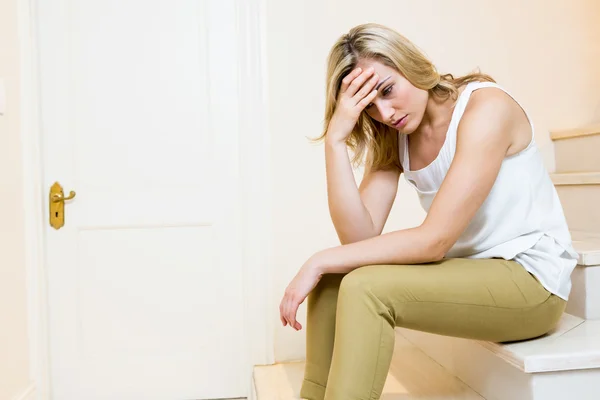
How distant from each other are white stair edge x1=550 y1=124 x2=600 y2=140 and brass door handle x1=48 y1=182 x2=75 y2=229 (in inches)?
80.2

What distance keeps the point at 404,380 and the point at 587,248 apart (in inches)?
27.1

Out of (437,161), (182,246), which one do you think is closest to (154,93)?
(182,246)

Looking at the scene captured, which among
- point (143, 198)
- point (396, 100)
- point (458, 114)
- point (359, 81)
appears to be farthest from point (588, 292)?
point (143, 198)

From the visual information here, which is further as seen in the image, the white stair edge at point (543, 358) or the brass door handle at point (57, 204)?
the brass door handle at point (57, 204)

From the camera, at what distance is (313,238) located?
2.66 m

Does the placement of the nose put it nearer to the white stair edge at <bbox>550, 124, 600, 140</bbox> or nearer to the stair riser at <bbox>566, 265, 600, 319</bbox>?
the stair riser at <bbox>566, 265, 600, 319</bbox>

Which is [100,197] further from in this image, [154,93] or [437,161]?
[437,161]

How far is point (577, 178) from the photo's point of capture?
242 cm

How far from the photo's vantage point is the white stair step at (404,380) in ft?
6.14

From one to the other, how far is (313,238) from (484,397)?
3.53 ft

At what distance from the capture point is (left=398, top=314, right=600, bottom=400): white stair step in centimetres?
148

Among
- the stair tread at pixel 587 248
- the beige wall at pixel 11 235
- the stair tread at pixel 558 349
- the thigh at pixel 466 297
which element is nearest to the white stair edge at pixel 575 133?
the stair tread at pixel 587 248

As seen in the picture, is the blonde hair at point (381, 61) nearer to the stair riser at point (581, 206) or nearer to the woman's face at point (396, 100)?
the woman's face at point (396, 100)

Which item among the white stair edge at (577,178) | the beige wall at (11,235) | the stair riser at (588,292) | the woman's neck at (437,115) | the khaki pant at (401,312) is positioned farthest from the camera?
the white stair edge at (577,178)
